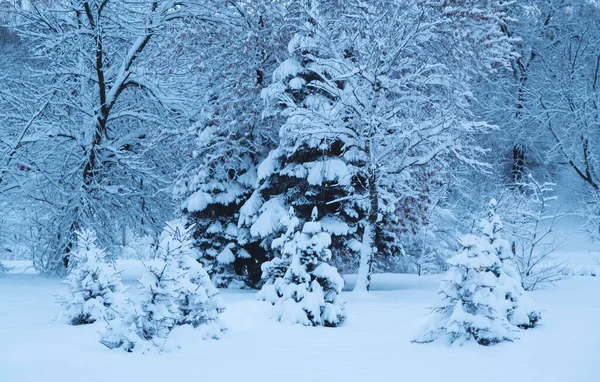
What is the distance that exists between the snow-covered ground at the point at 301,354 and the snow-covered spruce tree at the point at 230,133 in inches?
233

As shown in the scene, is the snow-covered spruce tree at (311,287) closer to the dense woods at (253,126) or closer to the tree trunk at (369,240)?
the dense woods at (253,126)

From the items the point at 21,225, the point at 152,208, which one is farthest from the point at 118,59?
the point at 21,225

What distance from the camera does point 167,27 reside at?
17.4m

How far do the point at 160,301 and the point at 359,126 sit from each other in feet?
28.3

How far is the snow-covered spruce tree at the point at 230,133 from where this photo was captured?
599 inches

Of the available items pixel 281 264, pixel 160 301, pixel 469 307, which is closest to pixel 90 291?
pixel 160 301

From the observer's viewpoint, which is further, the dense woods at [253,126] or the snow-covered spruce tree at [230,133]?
the snow-covered spruce tree at [230,133]

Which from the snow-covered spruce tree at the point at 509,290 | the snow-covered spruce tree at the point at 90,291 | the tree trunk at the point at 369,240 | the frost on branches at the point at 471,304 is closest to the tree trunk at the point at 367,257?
the tree trunk at the point at 369,240

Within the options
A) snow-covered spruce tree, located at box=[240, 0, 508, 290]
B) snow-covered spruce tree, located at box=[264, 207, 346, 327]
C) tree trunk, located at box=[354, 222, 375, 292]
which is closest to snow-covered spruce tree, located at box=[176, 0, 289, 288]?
snow-covered spruce tree, located at box=[240, 0, 508, 290]

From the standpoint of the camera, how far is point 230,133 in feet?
48.6

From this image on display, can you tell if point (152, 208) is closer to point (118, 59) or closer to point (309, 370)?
point (118, 59)

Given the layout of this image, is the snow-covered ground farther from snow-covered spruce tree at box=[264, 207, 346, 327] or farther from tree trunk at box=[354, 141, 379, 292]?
tree trunk at box=[354, 141, 379, 292]

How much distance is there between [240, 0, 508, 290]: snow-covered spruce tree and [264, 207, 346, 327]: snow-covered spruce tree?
3.93m

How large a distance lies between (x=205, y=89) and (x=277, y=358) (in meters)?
12.2
